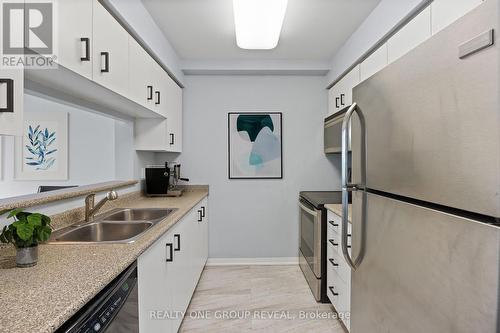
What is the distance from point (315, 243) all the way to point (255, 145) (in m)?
1.41

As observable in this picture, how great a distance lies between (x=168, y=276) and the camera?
5.79 ft

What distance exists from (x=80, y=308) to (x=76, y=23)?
122 cm

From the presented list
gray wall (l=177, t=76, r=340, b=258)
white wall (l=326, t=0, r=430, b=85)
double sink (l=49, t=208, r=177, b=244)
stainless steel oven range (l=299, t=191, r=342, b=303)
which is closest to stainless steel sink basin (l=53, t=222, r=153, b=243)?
double sink (l=49, t=208, r=177, b=244)

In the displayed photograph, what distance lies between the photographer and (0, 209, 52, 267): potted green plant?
105 centimetres

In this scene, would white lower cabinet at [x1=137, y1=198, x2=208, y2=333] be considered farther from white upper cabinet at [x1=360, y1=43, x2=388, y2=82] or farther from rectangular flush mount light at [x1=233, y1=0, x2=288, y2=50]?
white upper cabinet at [x1=360, y1=43, x2=388, y2=82]

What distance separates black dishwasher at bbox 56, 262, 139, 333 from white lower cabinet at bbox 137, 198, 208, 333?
0.09m

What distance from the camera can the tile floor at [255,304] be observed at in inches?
89.4

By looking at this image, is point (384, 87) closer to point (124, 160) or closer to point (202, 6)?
point (202, 6)

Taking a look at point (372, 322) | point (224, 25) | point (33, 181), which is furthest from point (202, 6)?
point (372, 322)

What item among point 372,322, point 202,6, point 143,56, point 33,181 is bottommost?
point 372,322

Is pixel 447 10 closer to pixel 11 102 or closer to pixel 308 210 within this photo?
pixel 11 102

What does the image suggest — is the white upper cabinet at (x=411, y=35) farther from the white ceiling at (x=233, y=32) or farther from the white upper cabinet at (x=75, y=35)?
the white upper cabinet at (x=75, y=35)

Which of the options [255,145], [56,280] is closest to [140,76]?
[56,280]

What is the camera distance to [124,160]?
9.09 ft
